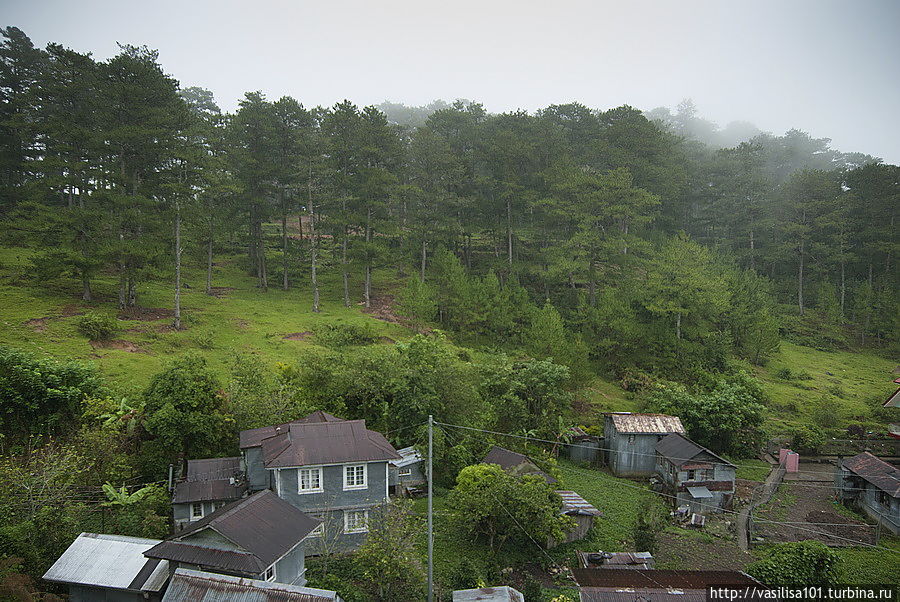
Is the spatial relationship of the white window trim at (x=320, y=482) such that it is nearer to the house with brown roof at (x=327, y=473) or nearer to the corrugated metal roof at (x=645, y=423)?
the house with brown roof at (x=327, y=473)

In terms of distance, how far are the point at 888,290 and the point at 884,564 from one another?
4294cm

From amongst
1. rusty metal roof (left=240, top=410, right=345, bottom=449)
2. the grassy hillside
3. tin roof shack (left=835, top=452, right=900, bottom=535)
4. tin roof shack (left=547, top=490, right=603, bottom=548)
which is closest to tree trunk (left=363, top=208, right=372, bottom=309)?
the grassy hillside

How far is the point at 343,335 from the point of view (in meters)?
35.3

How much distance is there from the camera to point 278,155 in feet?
148

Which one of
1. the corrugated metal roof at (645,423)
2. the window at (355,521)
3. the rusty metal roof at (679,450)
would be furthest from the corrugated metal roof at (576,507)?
the window at (355,521)

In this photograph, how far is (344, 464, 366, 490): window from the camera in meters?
20.0

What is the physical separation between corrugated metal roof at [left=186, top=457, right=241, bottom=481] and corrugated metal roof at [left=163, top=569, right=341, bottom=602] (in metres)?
5.85

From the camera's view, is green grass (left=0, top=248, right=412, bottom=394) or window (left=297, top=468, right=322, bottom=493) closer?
window (left=297, top=468, right=322, bottom=493)

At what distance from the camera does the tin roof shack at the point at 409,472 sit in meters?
24.2

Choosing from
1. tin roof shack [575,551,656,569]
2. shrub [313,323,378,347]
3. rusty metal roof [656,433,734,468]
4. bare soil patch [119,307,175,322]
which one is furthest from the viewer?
shrub [313,323,378,347]

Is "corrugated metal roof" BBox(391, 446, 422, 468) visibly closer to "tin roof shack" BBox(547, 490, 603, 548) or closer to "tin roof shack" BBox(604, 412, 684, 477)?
"tin roof shack" BBox(547, 490, 603, 548)

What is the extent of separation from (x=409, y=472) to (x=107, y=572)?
12409 millimetres

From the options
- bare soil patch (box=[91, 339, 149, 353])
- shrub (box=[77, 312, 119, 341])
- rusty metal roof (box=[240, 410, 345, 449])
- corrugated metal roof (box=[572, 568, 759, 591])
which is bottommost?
corrugated metal roof (box=[572, 568, 759, 591])

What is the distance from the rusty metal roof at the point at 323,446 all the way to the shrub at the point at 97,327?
1482 centimetres
